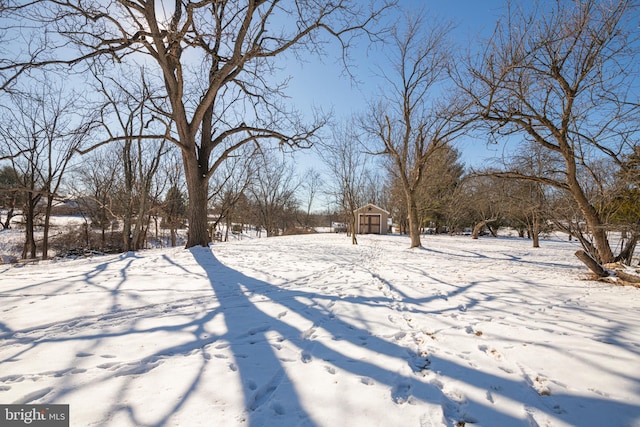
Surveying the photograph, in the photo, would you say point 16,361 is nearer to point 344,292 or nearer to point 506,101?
point 344,292

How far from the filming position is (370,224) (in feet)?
96.8

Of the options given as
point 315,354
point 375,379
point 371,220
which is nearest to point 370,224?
point 371,220

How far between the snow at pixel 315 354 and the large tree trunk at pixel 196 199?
3937 mm

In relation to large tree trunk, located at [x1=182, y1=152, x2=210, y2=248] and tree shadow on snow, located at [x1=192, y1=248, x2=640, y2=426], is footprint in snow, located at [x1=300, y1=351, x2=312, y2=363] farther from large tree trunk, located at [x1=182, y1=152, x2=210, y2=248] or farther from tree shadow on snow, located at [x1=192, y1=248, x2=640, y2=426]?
large tree trunk, located at [x1=182, y1=152, x2=210, y2=248]

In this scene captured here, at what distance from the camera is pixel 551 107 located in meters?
5.98

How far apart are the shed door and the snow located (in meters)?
25.2

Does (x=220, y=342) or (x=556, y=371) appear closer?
(x=556, y=371)

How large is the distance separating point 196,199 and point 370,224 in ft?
77.4

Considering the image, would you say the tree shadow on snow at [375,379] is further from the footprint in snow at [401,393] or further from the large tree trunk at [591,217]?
the large tree trunk at [591,217]

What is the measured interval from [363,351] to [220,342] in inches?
50.3

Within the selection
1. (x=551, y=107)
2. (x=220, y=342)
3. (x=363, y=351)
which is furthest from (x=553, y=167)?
(x=220, y=342)

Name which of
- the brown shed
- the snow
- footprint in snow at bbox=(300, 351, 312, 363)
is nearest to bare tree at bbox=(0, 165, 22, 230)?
the snow

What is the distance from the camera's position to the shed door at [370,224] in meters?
29.4

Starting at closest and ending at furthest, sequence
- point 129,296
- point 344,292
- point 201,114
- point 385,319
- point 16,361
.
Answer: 1. point 16,361
2. point 385,319
3. point 129,296
4. point 344,292
5. point 201,114
